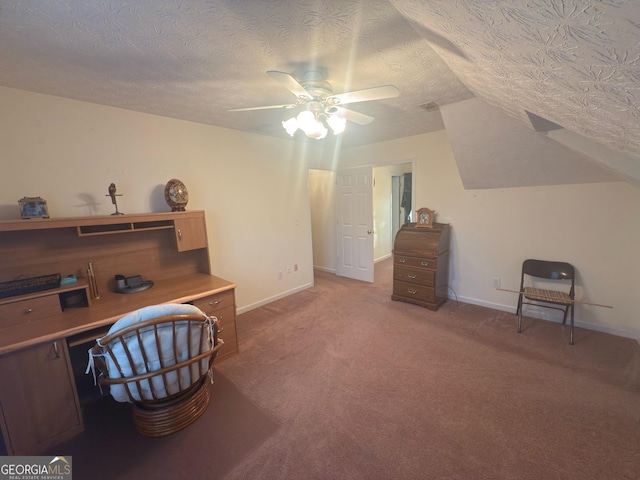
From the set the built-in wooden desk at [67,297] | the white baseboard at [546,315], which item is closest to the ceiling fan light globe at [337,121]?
the built-in wooden desk at [67,297]

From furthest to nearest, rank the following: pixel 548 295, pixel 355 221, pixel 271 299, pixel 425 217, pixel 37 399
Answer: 1. pixel 355 221
2. pixel 271 299
3. pixel 425 217
4. pixel 548 295
5. pixel 37 399

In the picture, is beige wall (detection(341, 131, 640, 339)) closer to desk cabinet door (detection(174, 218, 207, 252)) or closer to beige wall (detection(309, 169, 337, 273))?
beige wall (detection(309, 169, 337, 273))

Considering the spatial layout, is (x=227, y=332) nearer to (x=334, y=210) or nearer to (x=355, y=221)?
(x=355, y=221)

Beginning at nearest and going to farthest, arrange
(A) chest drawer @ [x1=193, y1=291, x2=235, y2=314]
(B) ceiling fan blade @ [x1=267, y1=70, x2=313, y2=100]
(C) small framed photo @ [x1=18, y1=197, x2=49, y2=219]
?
(B) ceiling fan blade @ [x1=267, y1=70, x2=313, y2=100] < (C) small framed photo @ [x1=18, y1=197, x2=49, y2=219] < (A) chest drawer @ [x1=193, y1=291, x2=235, y2=314]

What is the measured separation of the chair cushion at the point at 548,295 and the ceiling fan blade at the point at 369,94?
2629 millimetres

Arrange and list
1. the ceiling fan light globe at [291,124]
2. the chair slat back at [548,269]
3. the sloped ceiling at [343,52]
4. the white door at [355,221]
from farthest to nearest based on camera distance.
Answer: the white door at [355,221] < the chair slat back at [548,269] < the ceiling fan light globe at [291,124] < the sloped ceiling at [343,52]

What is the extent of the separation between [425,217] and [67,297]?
153 inches

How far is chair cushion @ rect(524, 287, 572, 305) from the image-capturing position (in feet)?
8.56

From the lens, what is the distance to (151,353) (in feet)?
4.75

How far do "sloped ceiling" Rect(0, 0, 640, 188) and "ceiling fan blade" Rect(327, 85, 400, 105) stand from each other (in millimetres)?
192

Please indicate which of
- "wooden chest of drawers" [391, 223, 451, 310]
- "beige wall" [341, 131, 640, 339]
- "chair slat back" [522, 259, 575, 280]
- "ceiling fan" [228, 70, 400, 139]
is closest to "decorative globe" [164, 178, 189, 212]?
"ceiling fan" [228, 70, 400, 139]

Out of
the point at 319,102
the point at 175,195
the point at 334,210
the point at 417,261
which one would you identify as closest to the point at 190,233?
the point at 175,195

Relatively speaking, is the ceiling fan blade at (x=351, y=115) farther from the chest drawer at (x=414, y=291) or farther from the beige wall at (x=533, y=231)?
the chest drawer at (x=414, y=291)

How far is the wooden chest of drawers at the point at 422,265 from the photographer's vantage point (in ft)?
11.0
